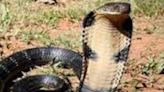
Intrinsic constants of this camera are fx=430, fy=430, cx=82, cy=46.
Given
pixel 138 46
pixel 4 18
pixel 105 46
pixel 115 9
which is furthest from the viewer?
pixel 4 18

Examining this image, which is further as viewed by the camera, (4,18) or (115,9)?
(4,18)

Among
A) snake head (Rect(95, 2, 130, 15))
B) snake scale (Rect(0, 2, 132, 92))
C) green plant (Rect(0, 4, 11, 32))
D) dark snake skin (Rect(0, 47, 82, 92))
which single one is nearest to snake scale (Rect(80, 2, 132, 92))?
snake scale (Rect(0, 2, 132, 92))

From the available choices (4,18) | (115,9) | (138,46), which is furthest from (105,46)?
(4,18)

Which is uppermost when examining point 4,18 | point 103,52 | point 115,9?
point 115,9

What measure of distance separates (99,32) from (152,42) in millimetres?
2385

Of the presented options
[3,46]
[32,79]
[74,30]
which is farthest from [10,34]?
[32,79]

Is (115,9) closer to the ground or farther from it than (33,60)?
farther from it

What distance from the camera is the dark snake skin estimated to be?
4409 millimetres

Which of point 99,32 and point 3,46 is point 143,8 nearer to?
point 3,46

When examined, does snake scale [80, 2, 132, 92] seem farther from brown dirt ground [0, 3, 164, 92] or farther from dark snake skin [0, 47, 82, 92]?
dark snake skin [0, 47, 82, 92]

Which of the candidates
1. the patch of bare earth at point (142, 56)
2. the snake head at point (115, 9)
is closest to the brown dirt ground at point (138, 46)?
the patch of bare earth at point (142, 56)

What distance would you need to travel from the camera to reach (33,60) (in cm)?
482

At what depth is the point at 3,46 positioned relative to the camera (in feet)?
16.2

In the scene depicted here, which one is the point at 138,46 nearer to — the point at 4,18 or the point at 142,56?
the point at 142,56
